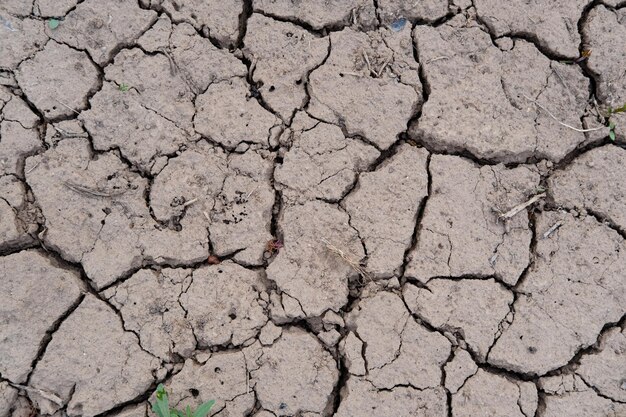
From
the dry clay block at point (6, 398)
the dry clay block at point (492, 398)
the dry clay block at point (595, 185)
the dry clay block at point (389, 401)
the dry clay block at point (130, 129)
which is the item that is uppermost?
the dry clay block at point (595, 185)

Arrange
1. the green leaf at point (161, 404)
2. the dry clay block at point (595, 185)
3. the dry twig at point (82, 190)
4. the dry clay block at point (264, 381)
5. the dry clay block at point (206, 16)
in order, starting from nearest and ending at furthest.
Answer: the green leaf at point (161, 404), the dry clay block at point (264, 381), the dry twig at point (82, 190), the dry clay block at point (595, 185), the dry clay block at point (206, 16)

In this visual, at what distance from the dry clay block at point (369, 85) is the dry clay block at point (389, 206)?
0.48 feet

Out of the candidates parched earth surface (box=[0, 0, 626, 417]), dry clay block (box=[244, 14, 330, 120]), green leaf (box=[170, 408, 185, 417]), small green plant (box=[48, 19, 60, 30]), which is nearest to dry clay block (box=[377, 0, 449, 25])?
parched earth surface (box=[0, 0, 626, 417])

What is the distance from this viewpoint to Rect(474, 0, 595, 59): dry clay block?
2959mm

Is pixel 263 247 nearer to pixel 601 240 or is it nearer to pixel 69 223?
pixel 69 223

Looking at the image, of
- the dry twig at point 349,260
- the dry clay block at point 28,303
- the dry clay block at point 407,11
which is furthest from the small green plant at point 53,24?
the dry twig at point 349,260

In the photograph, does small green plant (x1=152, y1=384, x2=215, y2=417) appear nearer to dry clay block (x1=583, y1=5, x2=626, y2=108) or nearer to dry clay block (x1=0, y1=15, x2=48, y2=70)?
dry clay block (x1=0, y1=15, x2=48, y2=70)

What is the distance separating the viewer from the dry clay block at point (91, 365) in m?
2.54

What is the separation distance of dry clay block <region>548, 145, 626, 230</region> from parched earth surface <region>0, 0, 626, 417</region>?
1cm

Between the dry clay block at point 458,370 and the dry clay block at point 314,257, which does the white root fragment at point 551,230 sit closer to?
the dry clay block at point 458,370

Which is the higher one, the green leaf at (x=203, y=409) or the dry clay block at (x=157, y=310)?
the dry clay block at (x=157, y=310)

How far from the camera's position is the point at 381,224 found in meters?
2.72

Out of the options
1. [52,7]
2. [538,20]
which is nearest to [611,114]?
[538,20]

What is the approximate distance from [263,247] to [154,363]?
2.31 feet
